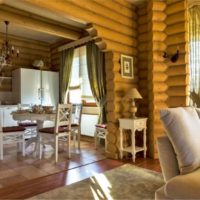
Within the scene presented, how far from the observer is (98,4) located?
3629 millimetres

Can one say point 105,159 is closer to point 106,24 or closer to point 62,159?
point 62,159

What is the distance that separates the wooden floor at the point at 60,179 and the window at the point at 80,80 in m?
2.31

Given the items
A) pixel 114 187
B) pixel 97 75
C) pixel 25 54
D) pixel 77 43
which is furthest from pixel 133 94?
pixel 25 54

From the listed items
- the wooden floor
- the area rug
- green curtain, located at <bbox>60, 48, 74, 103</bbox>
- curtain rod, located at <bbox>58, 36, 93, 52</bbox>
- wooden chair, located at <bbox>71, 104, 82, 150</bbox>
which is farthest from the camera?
green curtain, located at <bbox>60, 48, 74, 103</bbox>

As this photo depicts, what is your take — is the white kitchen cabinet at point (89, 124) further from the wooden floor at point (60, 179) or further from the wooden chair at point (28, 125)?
the wooden floor at point (60, 179)

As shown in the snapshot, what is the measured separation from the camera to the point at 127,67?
409 cm

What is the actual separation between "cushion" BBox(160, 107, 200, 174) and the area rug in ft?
2.76

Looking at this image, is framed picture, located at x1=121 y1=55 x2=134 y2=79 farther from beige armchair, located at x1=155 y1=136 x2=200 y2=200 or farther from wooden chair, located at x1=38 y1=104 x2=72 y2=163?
beige armchair, located at x1=155 y1=136 x2=200 y2=200

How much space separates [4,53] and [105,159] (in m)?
3.00

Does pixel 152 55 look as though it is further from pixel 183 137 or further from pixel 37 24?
pixel 37 24

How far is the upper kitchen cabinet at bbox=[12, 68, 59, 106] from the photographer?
5.64 metres

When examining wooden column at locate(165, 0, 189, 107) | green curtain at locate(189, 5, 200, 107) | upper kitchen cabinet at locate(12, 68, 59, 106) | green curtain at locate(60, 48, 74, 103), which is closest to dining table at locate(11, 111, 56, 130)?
upper kitchen cabinet at locate(12, 68, 59, 106)

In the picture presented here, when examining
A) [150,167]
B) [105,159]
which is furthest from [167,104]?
[105,159]

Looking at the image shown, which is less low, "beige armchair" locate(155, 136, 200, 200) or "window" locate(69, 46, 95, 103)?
"window" locate(69, 46, 95, 103)
